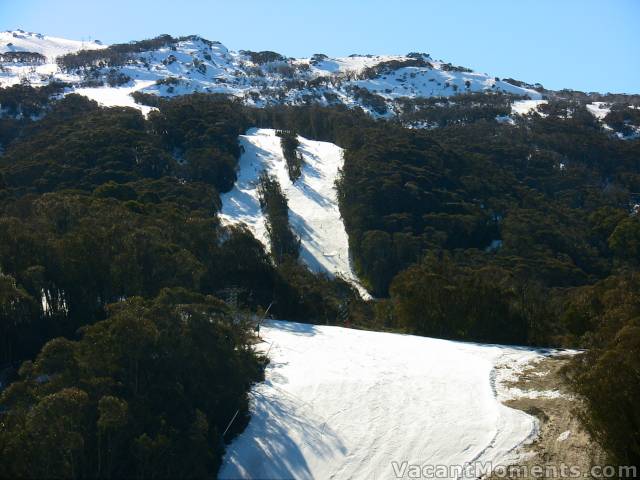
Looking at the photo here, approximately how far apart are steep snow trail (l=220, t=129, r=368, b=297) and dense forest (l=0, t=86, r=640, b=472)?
1.39m

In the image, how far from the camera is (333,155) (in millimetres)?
69125

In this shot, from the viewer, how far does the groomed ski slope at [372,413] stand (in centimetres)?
1391

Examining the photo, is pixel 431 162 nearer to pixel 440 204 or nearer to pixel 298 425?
pixel 440 204

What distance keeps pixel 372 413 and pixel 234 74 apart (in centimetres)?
14737

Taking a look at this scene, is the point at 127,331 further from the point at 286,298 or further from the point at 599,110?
the point at 599,110

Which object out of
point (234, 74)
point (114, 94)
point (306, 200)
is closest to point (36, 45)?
point (234, 74)

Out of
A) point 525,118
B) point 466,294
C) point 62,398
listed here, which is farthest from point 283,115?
point 62,398

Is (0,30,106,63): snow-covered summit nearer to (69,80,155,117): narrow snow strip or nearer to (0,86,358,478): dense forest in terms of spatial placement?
(69,80,155,117): narrow snow strip

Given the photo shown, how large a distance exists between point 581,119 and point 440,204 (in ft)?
221

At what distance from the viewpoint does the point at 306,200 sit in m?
57.3

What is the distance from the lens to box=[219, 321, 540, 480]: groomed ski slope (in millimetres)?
13914

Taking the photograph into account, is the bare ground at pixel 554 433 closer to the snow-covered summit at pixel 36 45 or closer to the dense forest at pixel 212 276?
the dense forest at pixel 212 276

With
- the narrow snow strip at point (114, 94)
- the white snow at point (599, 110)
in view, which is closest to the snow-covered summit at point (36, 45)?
the narrow snow strip at point (114, 94)

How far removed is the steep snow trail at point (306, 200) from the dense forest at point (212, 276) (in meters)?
1.39
